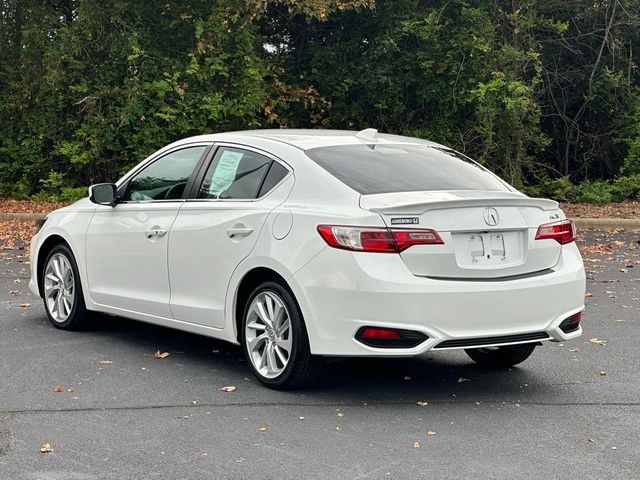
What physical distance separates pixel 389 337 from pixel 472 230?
783mm

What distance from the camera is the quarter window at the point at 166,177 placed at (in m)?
7.24

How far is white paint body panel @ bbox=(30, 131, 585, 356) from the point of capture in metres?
5.73

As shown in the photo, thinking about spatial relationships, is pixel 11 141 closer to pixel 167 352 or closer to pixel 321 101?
pixel 321 101

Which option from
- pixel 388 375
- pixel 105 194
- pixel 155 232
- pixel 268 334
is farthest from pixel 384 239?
pixel 105 194

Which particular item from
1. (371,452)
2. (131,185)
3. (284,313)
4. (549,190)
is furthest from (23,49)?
(371,452)

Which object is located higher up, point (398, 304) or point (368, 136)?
point (368, 136)

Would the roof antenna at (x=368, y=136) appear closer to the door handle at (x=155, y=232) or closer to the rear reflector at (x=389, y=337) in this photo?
the door handle at (x=155, y=232)

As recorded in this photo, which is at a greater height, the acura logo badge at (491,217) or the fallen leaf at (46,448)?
the acura logo badge at (491,217)

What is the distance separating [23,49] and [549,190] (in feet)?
38.5

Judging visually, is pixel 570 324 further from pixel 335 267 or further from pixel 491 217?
pixel 335 267

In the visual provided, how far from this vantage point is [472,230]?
19.3ft

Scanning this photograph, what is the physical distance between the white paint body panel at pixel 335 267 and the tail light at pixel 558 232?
0.04 meters

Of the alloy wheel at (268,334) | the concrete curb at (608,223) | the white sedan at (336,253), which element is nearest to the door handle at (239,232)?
the white sedan at (336,253)

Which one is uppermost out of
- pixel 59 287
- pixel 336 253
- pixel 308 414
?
pixel 336 253
